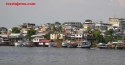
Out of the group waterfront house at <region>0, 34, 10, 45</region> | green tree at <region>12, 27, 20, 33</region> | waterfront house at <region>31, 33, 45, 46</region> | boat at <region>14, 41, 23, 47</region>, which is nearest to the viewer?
boat at <region>14, 41, 23, 47</region>

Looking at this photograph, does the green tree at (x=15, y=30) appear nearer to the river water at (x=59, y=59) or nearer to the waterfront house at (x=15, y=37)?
the waterfront house at (x=15, y=37)

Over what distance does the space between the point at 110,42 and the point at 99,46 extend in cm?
668

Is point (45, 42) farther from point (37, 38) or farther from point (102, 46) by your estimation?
point (102, 46)

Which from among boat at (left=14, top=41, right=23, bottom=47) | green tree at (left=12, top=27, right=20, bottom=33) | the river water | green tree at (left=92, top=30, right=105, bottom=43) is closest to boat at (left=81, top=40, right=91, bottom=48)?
green tree at (left=92, top=30, right=105, bottom=43)

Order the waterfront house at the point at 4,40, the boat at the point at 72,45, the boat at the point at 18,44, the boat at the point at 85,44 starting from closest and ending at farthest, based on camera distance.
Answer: the boat at the point at 85,44 → the boat at the point at 72,45 → the boat at the point at 18,44 → the waterfront house at the point at 4,40

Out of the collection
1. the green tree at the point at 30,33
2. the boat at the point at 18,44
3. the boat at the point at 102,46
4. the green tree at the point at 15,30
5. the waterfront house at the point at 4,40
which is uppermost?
the green tree at the point at 15,30

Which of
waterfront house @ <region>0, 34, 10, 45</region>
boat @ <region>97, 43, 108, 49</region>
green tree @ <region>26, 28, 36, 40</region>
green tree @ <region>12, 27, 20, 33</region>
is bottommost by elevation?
boat @ <region>97, 43, 108, 49</region>

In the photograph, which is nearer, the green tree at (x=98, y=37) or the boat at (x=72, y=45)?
the boat at (x=72, y=45)

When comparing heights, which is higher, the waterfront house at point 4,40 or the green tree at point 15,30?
the green tree at point 15,30

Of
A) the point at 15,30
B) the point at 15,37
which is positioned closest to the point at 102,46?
the point at 15,37

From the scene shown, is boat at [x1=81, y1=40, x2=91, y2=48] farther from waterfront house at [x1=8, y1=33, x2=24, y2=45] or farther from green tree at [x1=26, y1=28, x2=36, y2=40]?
waterfront house at [x1=8, y1=33, x2=24, y2=45]

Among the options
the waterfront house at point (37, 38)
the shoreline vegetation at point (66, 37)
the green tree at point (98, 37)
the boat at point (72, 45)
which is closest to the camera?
the shoreline vegetation at point (66, 37)

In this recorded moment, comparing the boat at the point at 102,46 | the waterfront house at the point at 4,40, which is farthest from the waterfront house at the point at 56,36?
the boat at the point at 102,46

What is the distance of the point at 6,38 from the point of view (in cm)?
13675
